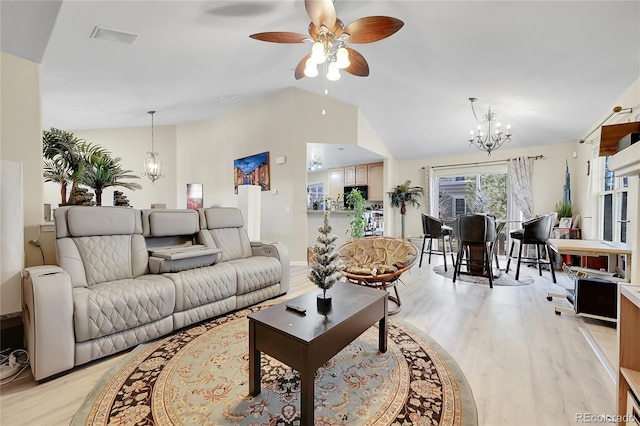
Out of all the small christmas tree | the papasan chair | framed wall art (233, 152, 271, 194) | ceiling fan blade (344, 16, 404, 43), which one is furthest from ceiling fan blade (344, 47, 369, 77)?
framed wall art (233, 152, 271, 194)

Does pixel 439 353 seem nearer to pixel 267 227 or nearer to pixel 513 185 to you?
pixel 267 227

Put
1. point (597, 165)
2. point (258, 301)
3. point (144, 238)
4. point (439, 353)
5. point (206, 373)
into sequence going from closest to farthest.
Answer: point (206, 373)
point (439, 353)
point (144, 238)
point (258, 301)
point (597, 165)

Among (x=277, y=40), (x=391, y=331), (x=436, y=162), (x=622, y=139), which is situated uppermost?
(x=277, y=40)

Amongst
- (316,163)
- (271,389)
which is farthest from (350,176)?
(271,389)

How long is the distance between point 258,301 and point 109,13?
3067 millimetres

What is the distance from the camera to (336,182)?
7.44 meters

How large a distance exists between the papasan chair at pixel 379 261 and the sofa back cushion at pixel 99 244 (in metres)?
2.02

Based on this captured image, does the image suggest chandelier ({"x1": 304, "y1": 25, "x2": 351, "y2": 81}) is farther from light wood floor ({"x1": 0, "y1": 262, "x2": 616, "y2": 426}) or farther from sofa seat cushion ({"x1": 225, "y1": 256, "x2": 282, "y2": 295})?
light wood floor ({"x1": 0, "y1": 262, "x2": 616, "y2": 426})

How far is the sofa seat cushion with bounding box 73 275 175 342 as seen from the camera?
1.73m

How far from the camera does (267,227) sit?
5363mm

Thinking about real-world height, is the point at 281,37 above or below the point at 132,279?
above

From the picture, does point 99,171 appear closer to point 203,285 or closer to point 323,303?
point 203,285

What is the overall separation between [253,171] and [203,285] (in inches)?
140

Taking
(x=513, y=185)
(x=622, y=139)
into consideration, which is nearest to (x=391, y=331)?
(x=622, y=139)
